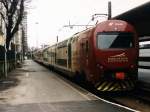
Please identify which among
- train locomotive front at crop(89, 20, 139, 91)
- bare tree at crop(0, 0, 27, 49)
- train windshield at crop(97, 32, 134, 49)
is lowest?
train locomotive front at crop(89, 20, 139, 91)

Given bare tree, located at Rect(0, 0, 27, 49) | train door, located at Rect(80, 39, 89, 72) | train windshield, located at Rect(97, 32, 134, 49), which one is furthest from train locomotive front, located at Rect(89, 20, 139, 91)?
bare tree, located at Rect(0, 0, 27, 49)

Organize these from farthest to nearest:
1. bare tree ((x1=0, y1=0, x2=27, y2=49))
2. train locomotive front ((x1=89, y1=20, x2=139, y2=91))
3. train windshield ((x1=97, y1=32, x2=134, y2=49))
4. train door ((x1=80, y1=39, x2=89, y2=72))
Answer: bare tree ((x1=0, y1=0, x2=27, y2=49))
train door ((x1=80, y1=39, x2=89, y2=72))
train windshield ((x1=97, y1=32, x2=134, y2=49))
train locomotive front ((x1=89, y1=20, x2=139, y2=91))

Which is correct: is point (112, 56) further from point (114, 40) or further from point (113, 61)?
point (114, 40)

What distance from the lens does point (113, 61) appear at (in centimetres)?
2030

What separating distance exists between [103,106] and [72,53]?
11.9 meters

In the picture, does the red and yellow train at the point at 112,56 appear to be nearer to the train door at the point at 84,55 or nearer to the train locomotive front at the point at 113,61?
the train locomotive front at the point at 113,61

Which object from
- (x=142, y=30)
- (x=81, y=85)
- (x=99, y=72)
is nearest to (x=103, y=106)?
(x=99, y=72)

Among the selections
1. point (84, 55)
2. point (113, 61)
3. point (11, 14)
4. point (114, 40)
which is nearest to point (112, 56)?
point (113, 61)

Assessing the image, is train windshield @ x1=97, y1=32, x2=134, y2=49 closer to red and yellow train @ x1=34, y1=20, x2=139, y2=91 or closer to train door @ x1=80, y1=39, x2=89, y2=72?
red and yellow train @ x1=34, y1=20, x2=139, y2=91

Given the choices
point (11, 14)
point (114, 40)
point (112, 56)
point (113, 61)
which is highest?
point (11, 14)

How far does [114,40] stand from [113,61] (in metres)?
1.08

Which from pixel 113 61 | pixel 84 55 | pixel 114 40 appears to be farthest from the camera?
pixel 84 55

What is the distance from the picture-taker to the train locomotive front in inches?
795

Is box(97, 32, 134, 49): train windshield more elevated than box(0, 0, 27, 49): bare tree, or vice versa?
box(0, 0, 27, 49): bare tree
